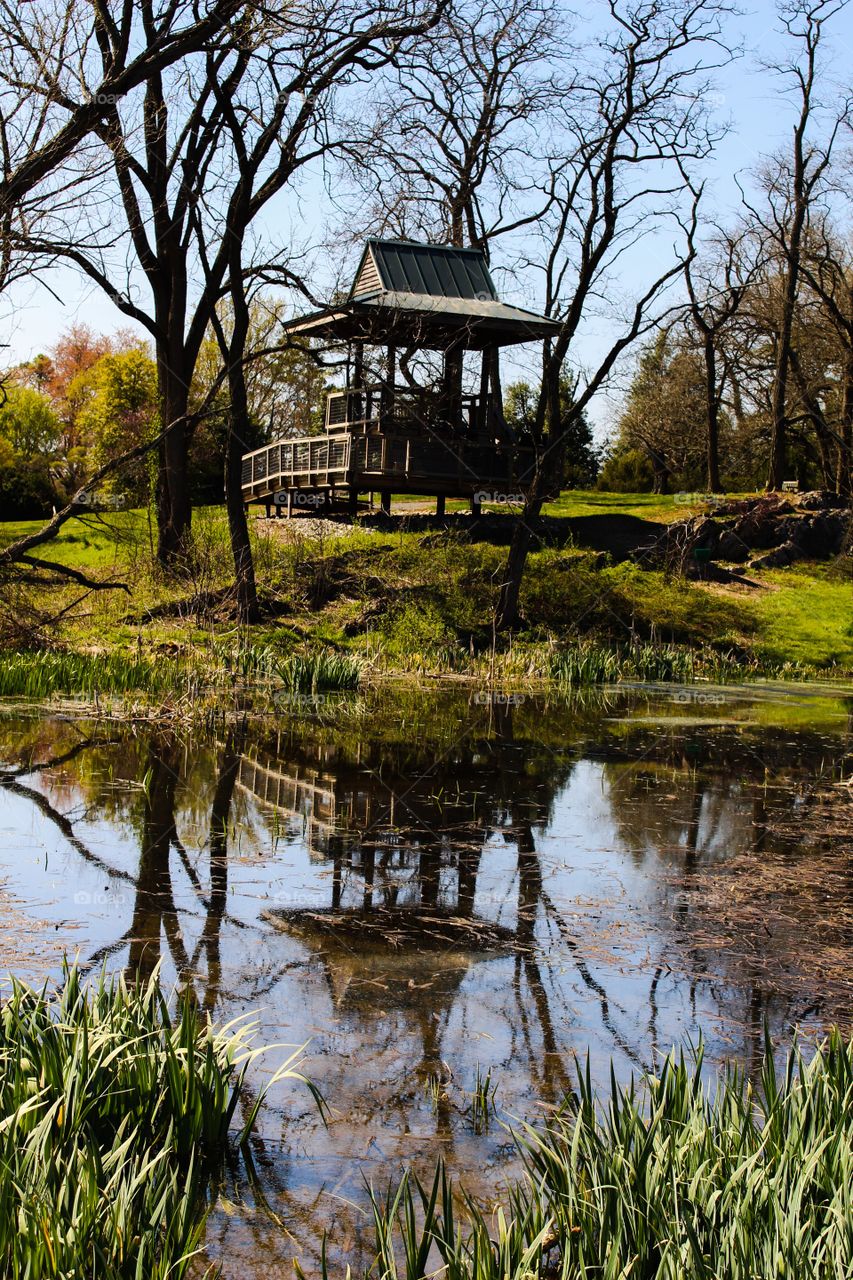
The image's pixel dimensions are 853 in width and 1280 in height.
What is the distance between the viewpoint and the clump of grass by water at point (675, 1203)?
9.80 ft

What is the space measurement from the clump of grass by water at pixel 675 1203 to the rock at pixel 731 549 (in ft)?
78.2

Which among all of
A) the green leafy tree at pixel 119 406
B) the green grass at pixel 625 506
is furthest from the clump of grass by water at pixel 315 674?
the green leafy tree at pixel 119 406

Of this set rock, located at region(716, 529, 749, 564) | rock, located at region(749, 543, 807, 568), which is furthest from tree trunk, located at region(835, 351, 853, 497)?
rock, located at region(716, 529, 749, 564)

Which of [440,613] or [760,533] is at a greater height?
[760,533]

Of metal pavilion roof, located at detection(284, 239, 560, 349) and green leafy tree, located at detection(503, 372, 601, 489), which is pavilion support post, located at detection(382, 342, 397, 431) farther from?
green leafy tree, located at detection(503, 372, 601, 489)

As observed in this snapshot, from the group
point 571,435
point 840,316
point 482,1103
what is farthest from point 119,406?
point 482,1103

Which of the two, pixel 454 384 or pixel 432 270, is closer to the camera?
pixel 432 270

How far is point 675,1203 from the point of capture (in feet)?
10.6

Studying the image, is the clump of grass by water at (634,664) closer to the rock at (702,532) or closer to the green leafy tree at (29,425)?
the rock at (702,532)

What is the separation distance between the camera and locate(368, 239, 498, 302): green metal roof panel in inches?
1050

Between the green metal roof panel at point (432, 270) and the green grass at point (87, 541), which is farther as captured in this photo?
the green metal roof panel at point (432, 270)

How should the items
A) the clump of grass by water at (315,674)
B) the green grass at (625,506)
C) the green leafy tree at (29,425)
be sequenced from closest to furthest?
1. the clump of grass by water at (315,674)
2. the green grass at (625,506)
3. the green leafy tree at (29,425)

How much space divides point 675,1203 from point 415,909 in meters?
3.78

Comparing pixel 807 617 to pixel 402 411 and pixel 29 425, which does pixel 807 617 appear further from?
pixel 29 425
